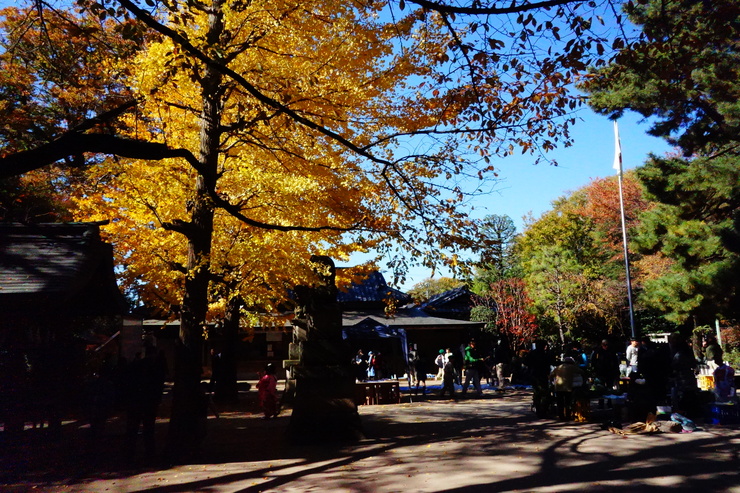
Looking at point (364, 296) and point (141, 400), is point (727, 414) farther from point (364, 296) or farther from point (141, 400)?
point (364, 296)

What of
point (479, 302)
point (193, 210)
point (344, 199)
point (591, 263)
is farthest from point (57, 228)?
point (591, 263)

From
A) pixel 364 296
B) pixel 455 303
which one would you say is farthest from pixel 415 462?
pixel 455 303

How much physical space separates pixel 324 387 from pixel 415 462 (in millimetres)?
2554

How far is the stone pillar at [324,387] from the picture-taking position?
9.62m

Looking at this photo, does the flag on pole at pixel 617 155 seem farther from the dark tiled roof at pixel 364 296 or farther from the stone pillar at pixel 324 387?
the stone pillar at pixel 324 387

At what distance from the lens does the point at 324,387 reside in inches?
385

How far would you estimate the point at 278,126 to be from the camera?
10922 mm

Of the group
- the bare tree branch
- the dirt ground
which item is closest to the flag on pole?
the dirt ground

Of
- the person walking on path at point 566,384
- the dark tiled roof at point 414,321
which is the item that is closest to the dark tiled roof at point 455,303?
the dark tiled roof at point 414,321

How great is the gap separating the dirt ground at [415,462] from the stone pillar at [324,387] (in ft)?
1.05

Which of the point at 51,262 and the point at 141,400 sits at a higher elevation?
the point at 51,262

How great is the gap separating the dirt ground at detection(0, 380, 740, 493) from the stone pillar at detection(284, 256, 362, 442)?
0.32 metres

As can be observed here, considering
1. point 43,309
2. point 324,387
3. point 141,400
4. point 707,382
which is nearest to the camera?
point 141,400

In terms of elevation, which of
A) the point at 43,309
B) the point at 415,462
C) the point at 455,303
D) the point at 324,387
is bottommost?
the point at 415,462
